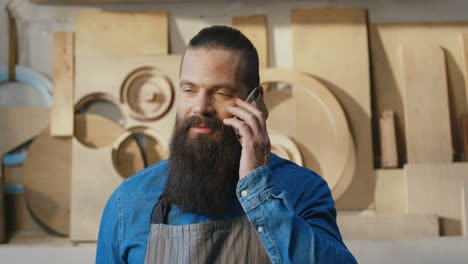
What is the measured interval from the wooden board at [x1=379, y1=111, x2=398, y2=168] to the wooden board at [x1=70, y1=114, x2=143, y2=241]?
1468 millimetres

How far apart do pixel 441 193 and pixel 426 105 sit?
54 centimetres

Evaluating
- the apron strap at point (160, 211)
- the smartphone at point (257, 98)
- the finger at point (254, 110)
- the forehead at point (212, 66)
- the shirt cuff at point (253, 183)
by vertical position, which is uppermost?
the forehead at point (212, 66)

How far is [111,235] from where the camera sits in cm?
147

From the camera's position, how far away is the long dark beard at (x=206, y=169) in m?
1.37

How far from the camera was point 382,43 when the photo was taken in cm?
309

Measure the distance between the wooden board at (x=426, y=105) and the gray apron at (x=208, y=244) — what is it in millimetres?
1878

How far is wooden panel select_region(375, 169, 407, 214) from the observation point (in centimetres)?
289

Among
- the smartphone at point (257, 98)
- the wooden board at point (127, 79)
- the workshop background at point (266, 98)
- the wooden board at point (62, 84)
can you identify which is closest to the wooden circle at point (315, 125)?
the workshop background at point (266, 98)

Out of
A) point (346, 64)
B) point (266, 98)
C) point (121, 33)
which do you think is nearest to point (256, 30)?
point (266, 98)

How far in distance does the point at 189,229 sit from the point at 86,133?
6.28ft

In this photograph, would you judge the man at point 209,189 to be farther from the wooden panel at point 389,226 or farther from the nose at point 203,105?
the wooden panel at point 389,226

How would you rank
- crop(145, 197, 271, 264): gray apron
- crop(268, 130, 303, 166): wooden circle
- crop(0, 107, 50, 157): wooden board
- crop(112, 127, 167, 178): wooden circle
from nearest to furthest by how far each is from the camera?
crop(145, 197, 271, 264): gray apron
crop(268, 130, 303, 166): wooden circle
crop(112, 127, 167, 178): wooden circle
crop(0, 107, 50, 157): wooden board

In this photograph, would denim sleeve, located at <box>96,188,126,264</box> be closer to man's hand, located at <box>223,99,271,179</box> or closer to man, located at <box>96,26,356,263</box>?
man, located at <box>96,26,356,263</box>

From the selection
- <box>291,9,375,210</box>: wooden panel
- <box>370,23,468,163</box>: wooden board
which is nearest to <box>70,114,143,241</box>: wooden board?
<box>291,9,375,210</box>: wooden panel
